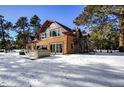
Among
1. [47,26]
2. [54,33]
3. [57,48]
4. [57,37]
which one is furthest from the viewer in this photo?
[47,26]

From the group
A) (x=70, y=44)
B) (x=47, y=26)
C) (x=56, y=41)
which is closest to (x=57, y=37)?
(x=56, y=41)

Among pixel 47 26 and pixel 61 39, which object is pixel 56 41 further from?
pixel 47 26

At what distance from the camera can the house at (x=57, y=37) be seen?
1630 cm

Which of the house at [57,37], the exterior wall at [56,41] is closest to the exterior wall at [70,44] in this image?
the house at [57,37]

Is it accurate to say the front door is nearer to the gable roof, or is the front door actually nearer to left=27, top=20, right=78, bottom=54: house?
left=27, top=20, right=78, bottom=54: house

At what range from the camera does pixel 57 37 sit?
1691 cm

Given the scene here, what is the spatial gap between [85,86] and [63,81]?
65cm

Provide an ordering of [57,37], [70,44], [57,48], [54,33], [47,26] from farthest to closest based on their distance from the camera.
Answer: [47,26], [54,33], [57,37], [57,48], [70,44]

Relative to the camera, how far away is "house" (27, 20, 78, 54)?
16297 mm

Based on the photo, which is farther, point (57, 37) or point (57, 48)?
point (57, 37)

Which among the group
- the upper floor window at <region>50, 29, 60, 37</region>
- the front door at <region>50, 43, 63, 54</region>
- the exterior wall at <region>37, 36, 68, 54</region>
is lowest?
the front door at <region>50, 43, 63, 54</region>

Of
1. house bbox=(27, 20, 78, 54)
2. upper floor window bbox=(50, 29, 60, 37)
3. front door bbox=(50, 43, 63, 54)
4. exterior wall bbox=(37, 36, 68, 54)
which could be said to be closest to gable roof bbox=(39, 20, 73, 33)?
house bbox=(27, 20, 78, 54)

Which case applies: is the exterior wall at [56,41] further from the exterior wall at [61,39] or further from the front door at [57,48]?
the front door at [57,48]
